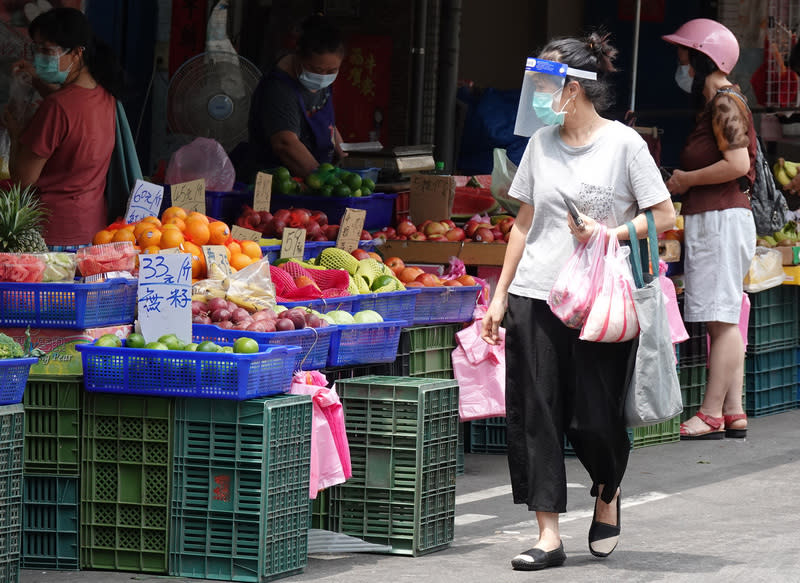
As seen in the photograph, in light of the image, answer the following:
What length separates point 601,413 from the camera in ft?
18.7

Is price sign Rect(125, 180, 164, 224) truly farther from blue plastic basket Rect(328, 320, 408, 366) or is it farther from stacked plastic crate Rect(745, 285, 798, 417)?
stacked plastic crate Rect(745, 285, 798, 417)

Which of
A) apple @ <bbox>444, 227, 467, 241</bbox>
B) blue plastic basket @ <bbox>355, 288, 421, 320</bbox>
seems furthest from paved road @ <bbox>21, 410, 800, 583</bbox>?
apple @ <bbox>444, 227, 467, 241</bbox>

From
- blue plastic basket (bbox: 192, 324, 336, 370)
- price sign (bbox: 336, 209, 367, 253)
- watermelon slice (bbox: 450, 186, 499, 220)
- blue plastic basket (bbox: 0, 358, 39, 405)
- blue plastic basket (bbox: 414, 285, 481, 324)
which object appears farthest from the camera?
watermelon slice (bbox: 450, 186, 499, 220)

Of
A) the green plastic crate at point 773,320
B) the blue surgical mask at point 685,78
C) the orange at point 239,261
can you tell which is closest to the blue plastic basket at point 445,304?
the orange at point 239,261

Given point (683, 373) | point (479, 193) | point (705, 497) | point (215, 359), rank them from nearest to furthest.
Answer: point (215, 359), point (705, 497), point (683, 373), point (479, 193)

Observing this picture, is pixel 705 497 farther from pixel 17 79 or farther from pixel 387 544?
pixel 17 79

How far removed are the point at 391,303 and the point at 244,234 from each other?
90 centimetres

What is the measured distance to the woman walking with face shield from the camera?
5.69m

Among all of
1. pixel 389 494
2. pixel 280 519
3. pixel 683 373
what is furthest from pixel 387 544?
pixel 683 373

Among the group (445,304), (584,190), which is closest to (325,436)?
(584,190)

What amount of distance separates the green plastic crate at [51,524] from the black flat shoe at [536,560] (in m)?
1.63

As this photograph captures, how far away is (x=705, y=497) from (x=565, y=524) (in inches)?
39.0

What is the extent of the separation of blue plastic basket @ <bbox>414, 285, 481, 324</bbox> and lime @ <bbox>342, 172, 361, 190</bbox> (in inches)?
45.7

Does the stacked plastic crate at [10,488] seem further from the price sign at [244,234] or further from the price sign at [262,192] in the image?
the price sign at [262,192]
